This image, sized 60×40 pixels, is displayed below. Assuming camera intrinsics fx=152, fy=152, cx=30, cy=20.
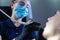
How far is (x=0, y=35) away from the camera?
1218mm

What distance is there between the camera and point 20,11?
1271 mm

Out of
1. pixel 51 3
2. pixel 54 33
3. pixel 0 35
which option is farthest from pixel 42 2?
pixel 54 33

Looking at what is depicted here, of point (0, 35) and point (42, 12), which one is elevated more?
point (42, 12)

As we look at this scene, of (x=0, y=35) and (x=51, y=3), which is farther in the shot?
(x=51, y=3)

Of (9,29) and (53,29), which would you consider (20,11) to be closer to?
(9,29)

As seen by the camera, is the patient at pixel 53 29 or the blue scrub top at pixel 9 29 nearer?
the patient at pixel 53 29

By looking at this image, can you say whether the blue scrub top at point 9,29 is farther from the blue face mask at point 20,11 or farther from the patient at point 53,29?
the patient at point 53,29

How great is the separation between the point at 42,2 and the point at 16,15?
1051mm

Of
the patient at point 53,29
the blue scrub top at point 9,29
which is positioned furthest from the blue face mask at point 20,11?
the patient at point 53,29

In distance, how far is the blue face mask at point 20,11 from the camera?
1.26 meters

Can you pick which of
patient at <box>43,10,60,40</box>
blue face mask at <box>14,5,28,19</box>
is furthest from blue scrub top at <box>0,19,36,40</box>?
patient at <box>43,10,60,40</box>

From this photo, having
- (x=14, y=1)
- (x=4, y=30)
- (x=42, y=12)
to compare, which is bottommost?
(x=4, y=30)

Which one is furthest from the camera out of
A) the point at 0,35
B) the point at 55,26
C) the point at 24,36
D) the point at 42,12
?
the point at 42,12

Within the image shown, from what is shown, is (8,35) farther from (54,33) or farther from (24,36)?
(54,33)
